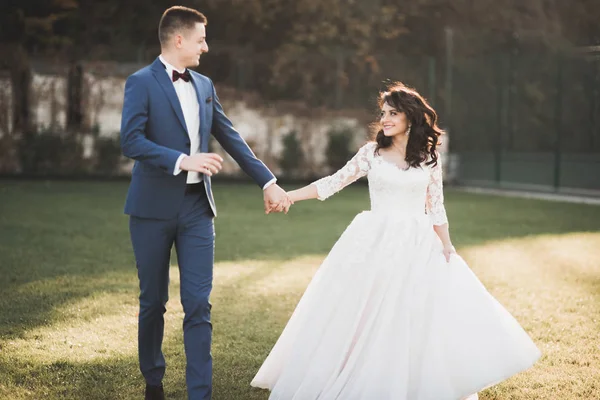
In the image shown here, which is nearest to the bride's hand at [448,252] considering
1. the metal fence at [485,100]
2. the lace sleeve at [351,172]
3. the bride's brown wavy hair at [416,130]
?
the bride's brown wavy hair at [416,130]

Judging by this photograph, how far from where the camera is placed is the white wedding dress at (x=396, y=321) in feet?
14.5

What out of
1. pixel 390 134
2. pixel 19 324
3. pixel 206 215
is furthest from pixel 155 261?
pixel 19 324

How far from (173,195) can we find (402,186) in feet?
4.12

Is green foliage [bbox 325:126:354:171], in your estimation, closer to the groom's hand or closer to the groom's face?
the groom's face

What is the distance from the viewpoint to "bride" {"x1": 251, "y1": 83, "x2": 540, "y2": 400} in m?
4.43

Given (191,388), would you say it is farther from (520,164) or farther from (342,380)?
(520,164)

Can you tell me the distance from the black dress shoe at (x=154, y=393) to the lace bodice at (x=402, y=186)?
1518mm

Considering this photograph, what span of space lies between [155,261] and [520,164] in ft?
53.3

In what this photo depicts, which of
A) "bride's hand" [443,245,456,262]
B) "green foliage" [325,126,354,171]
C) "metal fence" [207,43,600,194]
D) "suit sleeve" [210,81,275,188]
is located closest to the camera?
"bride's hand" [443,245,456,262]

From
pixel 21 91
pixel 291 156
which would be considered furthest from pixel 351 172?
pixel 21 91

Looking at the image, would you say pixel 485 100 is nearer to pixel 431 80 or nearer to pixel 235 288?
pixel 431 80

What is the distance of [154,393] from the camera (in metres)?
4.67

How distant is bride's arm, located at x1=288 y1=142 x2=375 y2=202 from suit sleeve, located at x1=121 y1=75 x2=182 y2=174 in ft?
3.20

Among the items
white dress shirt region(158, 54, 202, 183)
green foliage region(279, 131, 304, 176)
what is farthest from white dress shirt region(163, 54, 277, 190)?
green foliage region(279, 131, 304, 176)
